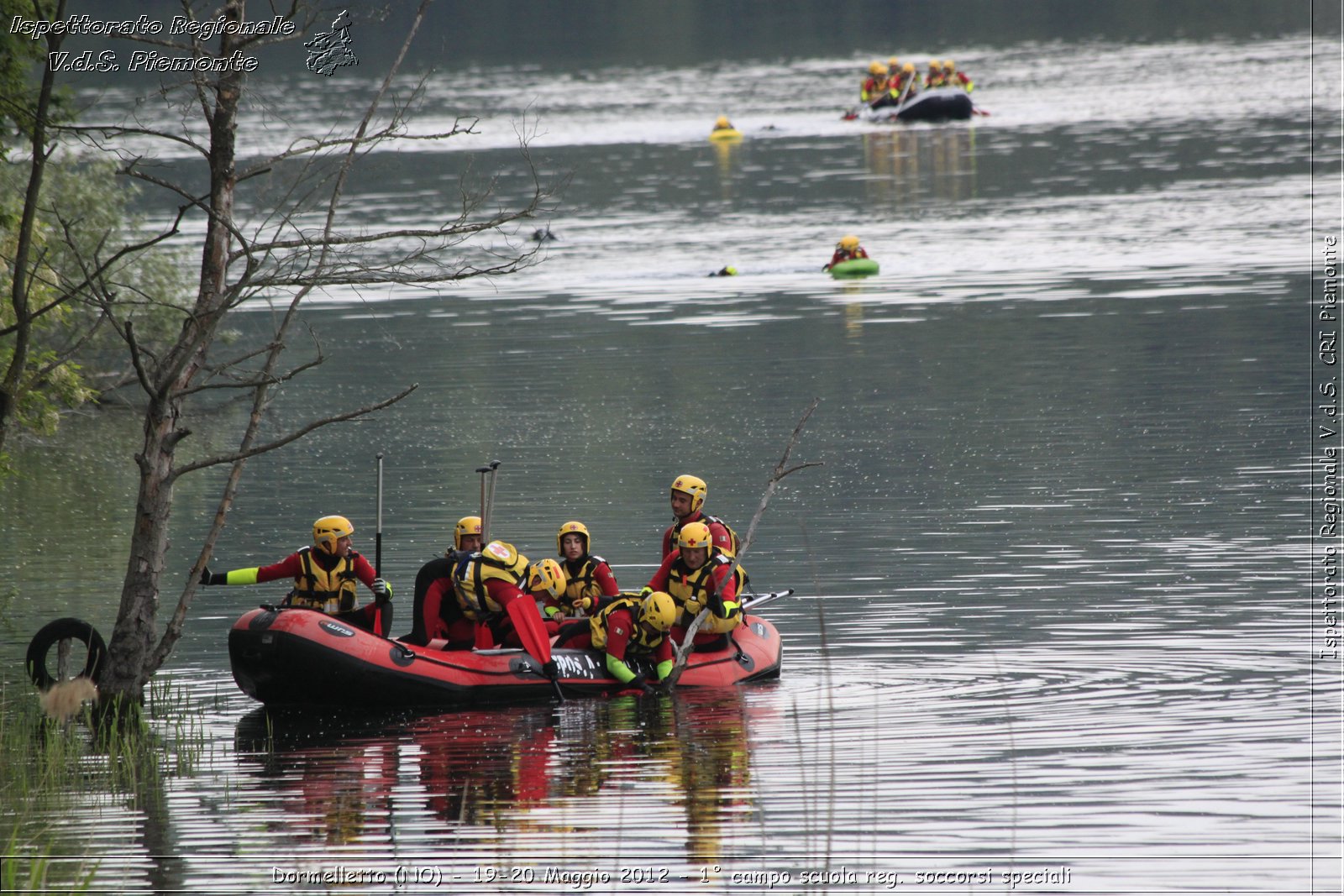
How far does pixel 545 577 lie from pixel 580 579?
45 cm

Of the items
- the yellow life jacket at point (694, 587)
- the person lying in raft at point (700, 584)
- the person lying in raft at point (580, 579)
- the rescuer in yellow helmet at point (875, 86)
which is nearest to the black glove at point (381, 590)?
the person lying in raft at point (580, 579)

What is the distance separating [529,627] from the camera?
1406 cm

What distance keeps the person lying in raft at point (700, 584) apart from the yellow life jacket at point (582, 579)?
58 centimetres

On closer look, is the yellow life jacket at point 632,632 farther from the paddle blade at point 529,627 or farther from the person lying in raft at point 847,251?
the person lying in raft at point 847,251

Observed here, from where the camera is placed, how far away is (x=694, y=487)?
15.0 meters

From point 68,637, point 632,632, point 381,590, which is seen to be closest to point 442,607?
point 381,590

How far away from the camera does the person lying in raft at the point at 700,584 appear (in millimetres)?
14312

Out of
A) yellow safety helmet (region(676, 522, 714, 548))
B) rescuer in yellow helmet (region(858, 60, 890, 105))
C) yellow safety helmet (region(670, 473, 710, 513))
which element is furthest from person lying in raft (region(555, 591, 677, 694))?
rescuer in yellow helmet (region(858, 60, 890, 105))

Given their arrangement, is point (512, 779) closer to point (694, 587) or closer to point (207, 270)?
point (694, 587)

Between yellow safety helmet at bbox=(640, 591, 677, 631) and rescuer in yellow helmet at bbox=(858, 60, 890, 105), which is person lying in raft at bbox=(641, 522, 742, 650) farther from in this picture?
rescuer in yellow helmet at bbox=(858, 60, 890, 105)

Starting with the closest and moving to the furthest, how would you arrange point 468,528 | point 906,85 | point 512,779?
point 512,779
point 468,528
point 906,85

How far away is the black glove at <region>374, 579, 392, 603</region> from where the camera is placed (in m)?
14.5

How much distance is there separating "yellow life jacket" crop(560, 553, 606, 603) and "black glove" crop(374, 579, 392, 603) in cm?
139

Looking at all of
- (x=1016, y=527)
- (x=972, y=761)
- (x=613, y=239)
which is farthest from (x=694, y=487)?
(x=613, y=239)
